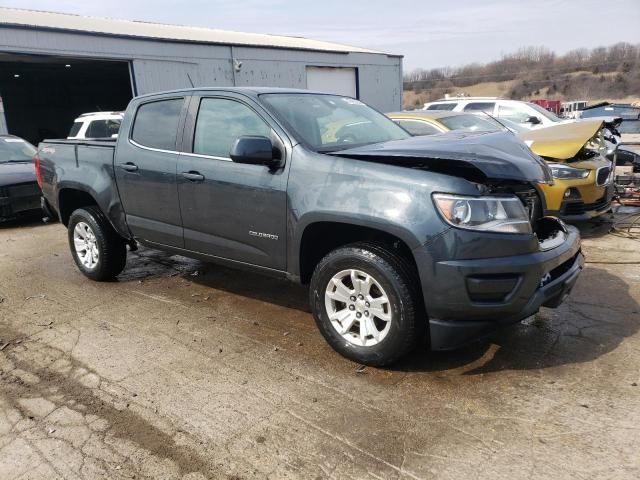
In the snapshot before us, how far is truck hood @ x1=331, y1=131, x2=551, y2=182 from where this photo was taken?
3135 millimetres

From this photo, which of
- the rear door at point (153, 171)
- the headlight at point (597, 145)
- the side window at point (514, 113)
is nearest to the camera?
the rear door at point (153, 171)

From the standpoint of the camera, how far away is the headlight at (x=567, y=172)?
20.3 ft

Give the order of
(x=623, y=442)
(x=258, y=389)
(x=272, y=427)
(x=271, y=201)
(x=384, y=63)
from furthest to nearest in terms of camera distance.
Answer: (x=384, y=63) < (x=271, y=201) < (x=258, y=389) < (x=272, y=427) < (x=623, y=442)

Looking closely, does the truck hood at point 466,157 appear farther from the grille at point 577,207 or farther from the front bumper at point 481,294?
the grille at point 577,207

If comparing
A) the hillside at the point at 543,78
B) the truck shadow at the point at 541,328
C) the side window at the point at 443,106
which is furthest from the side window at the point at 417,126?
the hillside at the point at 543,78

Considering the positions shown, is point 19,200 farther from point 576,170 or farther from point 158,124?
point 576,170

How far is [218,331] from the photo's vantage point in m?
4.17

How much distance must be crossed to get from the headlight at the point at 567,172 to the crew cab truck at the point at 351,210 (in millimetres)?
2646

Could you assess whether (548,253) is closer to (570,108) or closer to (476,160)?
(476,160)

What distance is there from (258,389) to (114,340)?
1457mm

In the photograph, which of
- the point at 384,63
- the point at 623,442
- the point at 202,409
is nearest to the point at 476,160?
the point at 623,442

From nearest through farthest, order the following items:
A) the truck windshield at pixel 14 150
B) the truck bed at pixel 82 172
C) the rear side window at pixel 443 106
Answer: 1. the truck bed at pixel 82 172
2. the truck windshield at pixel 14 150
3. the rear side window at pixel 443 106

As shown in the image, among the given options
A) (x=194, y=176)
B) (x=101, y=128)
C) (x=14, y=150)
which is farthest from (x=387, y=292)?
(x=101, y=128)

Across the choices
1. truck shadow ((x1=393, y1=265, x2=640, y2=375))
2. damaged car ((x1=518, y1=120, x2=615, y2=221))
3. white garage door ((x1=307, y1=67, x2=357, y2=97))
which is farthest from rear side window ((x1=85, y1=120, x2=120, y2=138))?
white garage door ((x1=307, y1=67, x2=357, y2=97))
